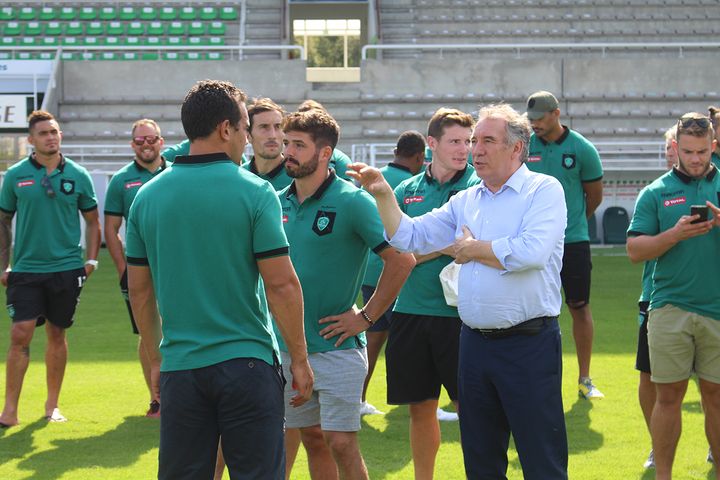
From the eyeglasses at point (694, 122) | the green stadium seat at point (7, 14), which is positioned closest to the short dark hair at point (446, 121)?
the eyeglasses at point (694, 122)

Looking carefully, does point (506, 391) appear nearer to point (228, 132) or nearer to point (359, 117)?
point (228, 132)

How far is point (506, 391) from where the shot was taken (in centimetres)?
408

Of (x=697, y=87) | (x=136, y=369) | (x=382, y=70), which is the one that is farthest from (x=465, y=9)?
(x=136, y=369)

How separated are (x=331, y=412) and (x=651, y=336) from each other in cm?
176

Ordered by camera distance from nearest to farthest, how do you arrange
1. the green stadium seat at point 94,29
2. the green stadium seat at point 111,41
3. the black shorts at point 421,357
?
the black shorts at point 421,357 < the green stadium seat at point 111,41 < the green stadium seat at point 94,29

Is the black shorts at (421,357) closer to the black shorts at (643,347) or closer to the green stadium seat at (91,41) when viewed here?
the black shorts at (643,347)

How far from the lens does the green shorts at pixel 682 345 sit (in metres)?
5.04

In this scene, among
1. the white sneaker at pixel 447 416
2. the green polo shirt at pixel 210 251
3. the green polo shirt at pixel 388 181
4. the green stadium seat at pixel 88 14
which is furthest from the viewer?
the green stadium seat at pixel 88 14

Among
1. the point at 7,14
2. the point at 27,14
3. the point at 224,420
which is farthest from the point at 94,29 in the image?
the point at 224,420

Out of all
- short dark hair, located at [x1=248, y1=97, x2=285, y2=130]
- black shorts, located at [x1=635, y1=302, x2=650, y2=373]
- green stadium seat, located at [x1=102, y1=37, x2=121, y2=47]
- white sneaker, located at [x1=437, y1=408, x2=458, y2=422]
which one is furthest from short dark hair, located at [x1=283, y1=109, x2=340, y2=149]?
green stadium seat, located at [x1=102, y1=37, x2=121, y2=47]

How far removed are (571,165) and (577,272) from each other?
31.0 inches

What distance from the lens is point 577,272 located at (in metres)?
7.57

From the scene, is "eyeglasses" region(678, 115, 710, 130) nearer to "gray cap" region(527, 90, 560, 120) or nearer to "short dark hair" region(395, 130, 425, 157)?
"gray cap" region(527, 90, 560, 120)

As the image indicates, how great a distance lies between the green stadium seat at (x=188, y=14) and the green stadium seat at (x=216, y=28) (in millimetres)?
636
